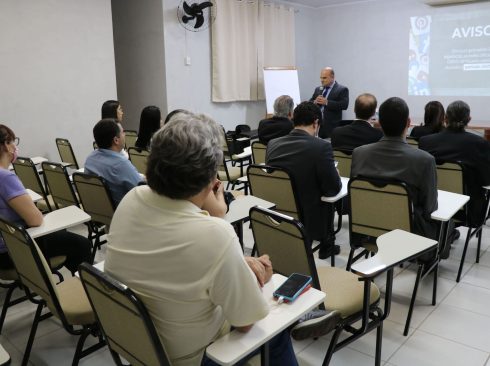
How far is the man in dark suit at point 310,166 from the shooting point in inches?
110

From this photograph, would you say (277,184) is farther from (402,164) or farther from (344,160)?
(344,160)

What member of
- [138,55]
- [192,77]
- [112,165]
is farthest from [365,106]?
[138,55]

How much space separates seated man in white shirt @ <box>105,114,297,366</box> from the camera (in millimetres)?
1174

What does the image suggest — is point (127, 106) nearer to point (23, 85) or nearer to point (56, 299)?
point (23, 85)

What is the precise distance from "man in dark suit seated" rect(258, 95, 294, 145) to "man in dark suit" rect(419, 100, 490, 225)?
59.4 inches

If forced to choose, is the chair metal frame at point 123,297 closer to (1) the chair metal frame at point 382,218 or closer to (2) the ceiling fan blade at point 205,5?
(1) the chair metal frame at point 382,218

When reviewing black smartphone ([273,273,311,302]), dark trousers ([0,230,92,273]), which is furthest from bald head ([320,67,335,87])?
black smartphone ([273,273,311,302])

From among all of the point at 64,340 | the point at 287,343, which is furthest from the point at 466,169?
the point at 64,340

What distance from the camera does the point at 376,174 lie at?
2.64 m

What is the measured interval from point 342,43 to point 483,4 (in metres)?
2.68

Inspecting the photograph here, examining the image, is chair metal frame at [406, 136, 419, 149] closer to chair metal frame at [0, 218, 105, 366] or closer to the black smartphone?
the black smartphone

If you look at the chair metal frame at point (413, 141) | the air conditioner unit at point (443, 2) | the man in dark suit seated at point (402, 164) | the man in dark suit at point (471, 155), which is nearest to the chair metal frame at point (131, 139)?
the chair metal frame at point (413, 141)

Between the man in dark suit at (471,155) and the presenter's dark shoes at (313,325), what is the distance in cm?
196

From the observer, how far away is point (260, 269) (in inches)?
57.4
